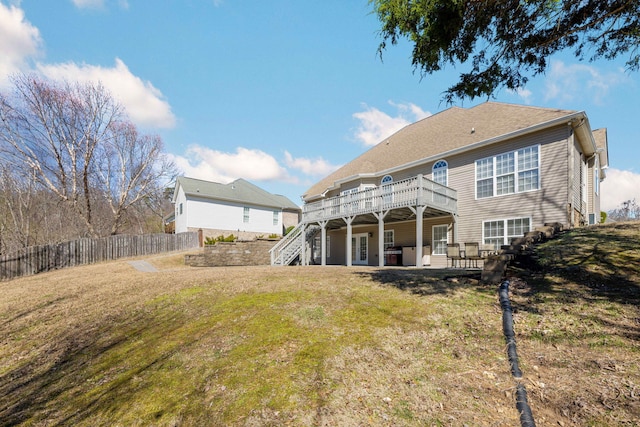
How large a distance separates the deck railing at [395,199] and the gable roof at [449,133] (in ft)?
8.18

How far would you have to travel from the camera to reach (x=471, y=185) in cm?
1389

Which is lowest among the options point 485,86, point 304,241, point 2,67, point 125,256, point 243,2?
point 125,256

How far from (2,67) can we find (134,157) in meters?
9.73

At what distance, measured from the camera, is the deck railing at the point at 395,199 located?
12766 millimetres

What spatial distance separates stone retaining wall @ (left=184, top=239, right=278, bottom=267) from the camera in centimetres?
1620

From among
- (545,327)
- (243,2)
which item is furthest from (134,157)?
(545,327)

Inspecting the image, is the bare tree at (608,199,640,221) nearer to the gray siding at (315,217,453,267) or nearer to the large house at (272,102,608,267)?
the large house at (272,102,608,267)

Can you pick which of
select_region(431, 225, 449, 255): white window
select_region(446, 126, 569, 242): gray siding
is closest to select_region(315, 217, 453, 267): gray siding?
select_region(431, 225, 449, 255): white window

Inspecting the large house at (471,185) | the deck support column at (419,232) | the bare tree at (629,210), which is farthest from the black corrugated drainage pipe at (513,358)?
the bare tree at (629,210)

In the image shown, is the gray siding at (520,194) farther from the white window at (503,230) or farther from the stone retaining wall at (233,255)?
the stone retaining wall at (233,255)

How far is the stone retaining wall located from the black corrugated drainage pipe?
14.0 meters

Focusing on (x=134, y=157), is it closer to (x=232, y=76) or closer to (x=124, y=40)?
(x=124, y=40)

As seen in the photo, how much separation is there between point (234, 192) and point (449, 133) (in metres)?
20.9

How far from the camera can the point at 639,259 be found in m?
6.00
